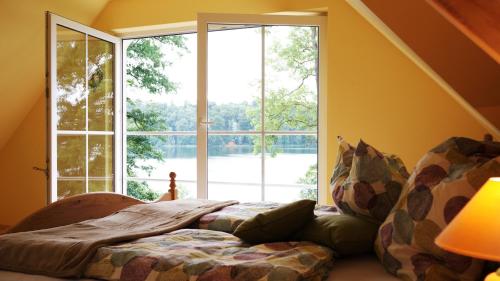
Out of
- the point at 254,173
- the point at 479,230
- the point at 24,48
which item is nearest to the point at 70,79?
the point at 24,48

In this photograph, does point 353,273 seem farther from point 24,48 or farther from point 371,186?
point 24,48

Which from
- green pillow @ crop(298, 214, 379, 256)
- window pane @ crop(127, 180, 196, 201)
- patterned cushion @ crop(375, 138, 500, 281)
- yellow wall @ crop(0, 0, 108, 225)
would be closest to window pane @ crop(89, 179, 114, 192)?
yellow wall @ crop(0, 0, 108, 225)

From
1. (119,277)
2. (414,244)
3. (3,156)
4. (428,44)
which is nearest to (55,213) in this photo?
(119,277)

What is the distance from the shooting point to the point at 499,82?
197 centimetres

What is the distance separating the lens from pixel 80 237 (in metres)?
1.74

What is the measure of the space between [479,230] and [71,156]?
329cm

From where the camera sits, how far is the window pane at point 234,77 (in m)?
3.54

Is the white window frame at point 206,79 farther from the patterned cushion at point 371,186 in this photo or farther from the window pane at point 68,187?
the patterned cushion at point 371,186

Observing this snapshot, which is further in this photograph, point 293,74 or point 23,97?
point 23,97

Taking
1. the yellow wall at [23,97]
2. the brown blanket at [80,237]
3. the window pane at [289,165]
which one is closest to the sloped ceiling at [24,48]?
A: the yellow wall at [23,97]

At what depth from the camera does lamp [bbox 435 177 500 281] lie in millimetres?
931

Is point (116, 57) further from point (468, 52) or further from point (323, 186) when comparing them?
point (468, 52)

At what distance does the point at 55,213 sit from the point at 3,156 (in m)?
2.94

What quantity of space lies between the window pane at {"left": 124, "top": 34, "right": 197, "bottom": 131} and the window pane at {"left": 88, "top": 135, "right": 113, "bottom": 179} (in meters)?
1.38
